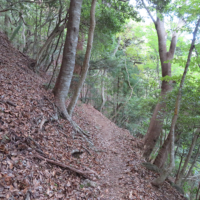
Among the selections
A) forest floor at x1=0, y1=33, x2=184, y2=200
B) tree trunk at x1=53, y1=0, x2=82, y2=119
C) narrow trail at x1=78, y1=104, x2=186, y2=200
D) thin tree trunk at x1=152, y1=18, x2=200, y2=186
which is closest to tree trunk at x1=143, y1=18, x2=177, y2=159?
narrow trail at x1=78, y1=104, x2=186, y2=200

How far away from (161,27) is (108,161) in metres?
8.11

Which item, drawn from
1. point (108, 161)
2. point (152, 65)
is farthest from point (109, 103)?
point (108, 161)

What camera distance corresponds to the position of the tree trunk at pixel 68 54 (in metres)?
6.54

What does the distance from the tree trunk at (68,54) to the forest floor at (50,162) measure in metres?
0.42

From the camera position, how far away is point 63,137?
5594 mm

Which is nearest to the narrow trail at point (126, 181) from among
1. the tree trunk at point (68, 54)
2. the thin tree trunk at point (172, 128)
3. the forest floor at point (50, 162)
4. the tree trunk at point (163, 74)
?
the forest floor at point (50, 162)

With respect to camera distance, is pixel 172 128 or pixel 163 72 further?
pixel 163 72

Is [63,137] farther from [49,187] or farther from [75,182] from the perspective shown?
[49,187]

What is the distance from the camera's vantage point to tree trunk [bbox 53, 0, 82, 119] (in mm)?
6539

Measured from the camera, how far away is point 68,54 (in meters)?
6.59

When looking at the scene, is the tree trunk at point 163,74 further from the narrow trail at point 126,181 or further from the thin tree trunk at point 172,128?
the thin tree trunk at point 172,128

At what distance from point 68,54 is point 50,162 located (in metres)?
4.39

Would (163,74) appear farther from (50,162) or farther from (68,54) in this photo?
(50,162)

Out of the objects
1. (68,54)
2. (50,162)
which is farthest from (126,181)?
(68,54)
